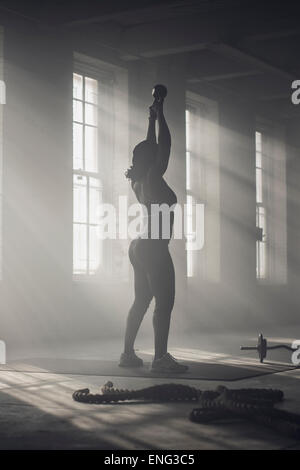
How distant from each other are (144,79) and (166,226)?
5810mm

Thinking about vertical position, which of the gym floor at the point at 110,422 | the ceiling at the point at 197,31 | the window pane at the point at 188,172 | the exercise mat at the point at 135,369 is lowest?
the exercise mat at the point at 135,369

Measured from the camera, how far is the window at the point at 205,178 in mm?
13016

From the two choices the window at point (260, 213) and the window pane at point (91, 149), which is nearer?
the window pane at point (91, 149)

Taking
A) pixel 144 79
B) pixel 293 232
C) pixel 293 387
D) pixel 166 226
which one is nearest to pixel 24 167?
pixel 144 79

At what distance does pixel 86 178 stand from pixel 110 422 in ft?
23.2

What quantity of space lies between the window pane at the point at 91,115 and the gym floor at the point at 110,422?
225 inches

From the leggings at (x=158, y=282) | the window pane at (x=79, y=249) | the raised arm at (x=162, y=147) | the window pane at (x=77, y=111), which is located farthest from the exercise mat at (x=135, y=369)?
the window pane at (x=77, y=111)

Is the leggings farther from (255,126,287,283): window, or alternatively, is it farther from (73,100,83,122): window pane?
(255,126,287,283): window

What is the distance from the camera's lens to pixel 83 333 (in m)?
10.1

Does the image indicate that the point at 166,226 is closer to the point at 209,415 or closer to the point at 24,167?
the point at 209,415

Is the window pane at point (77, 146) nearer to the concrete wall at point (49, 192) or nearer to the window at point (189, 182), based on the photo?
the concrete wall at point (49, 192)

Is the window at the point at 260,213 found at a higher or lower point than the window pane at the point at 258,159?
lower

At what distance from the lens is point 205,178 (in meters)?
13.3

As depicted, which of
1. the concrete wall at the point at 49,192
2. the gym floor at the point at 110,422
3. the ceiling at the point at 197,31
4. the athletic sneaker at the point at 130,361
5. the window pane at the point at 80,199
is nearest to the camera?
the gym floor at the point at 110,422
